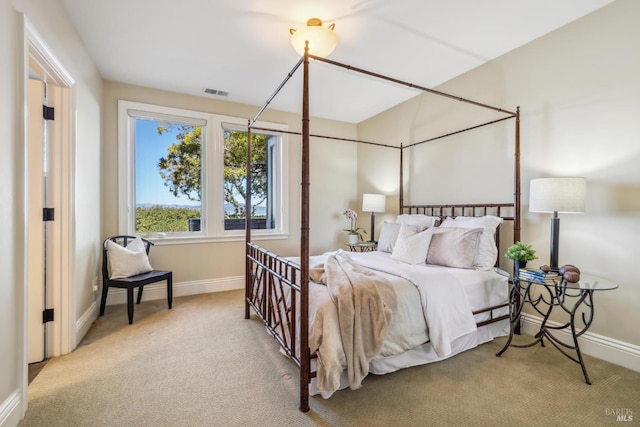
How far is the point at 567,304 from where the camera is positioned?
2488mm

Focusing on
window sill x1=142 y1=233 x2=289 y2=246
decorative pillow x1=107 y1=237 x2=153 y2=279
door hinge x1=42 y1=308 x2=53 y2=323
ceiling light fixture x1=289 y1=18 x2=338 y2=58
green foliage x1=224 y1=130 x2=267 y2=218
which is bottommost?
door hinge x1=42 y1=308 x2=53 y2=323

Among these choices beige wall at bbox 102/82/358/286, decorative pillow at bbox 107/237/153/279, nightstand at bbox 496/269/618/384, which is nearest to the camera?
nightstand at bbox 496/269/618/384

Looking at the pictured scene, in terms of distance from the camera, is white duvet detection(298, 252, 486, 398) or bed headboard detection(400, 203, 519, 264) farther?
bed headboard detection(400, 203, 519, 264)

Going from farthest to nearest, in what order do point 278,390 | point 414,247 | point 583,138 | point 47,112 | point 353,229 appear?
point 353,229
point 414,247
point 583,138
point 47,112
point 278,390

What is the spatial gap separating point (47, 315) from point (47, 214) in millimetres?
789

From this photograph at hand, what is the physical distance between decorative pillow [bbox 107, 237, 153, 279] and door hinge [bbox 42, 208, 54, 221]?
0.84 meters

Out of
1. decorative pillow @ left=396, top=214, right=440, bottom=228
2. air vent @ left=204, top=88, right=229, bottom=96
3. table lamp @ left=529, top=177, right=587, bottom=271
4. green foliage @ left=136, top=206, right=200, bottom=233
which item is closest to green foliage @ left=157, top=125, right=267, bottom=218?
green foliage @ left=136, top=206, right=200, bottom=233

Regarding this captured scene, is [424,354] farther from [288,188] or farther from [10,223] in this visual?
[288,188]

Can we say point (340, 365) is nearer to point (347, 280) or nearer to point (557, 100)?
point (347, 280)

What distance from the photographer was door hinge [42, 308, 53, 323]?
88.7 inches

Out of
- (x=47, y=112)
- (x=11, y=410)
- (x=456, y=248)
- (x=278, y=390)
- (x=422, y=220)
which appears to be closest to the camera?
(x=11, y=410)

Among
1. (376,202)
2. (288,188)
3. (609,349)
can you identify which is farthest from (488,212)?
(288,188)

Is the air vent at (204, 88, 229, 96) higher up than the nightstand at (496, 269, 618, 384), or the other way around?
the air vent at (204, 88, 229, 96)

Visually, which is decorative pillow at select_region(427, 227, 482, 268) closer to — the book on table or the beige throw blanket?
the book on table
